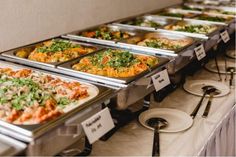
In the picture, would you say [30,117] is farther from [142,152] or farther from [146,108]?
[146,108]

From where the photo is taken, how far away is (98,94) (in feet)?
3.76

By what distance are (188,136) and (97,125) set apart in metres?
0.45

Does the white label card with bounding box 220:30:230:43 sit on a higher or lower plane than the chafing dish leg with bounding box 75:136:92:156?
higher

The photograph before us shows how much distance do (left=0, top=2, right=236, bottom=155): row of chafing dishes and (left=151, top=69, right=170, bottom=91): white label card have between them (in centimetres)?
2

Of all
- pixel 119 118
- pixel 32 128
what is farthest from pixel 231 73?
pixel 32 128

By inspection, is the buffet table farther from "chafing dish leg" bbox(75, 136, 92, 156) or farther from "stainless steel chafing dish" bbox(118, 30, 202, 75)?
"stainless steel chafing dish" bbox(118, 30, 202, 75)

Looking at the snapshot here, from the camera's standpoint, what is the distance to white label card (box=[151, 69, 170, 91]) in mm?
1373

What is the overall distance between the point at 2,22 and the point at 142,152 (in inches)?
35.5

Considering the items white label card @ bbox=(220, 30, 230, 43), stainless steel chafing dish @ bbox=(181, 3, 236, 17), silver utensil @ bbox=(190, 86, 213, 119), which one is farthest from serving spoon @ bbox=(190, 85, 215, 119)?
stainless steel chafing dish @ bbox=(181, 3, 236, 17)

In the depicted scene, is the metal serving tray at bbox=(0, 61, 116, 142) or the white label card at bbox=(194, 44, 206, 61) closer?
the metal serving tray at bbox=(0, 61, 116, 142)

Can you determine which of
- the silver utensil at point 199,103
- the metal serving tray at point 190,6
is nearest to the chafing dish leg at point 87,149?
the silver utensil at point 199,103

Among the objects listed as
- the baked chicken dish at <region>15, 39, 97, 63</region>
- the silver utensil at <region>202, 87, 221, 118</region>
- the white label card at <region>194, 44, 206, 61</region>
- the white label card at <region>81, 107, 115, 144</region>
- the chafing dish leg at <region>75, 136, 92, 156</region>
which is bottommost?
the silver utensil at <region>202, 87, 221, 118</region>

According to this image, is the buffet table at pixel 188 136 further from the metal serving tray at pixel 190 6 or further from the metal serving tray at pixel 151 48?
the metal serving tray at pixel 190 6

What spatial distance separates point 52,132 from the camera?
90cm
